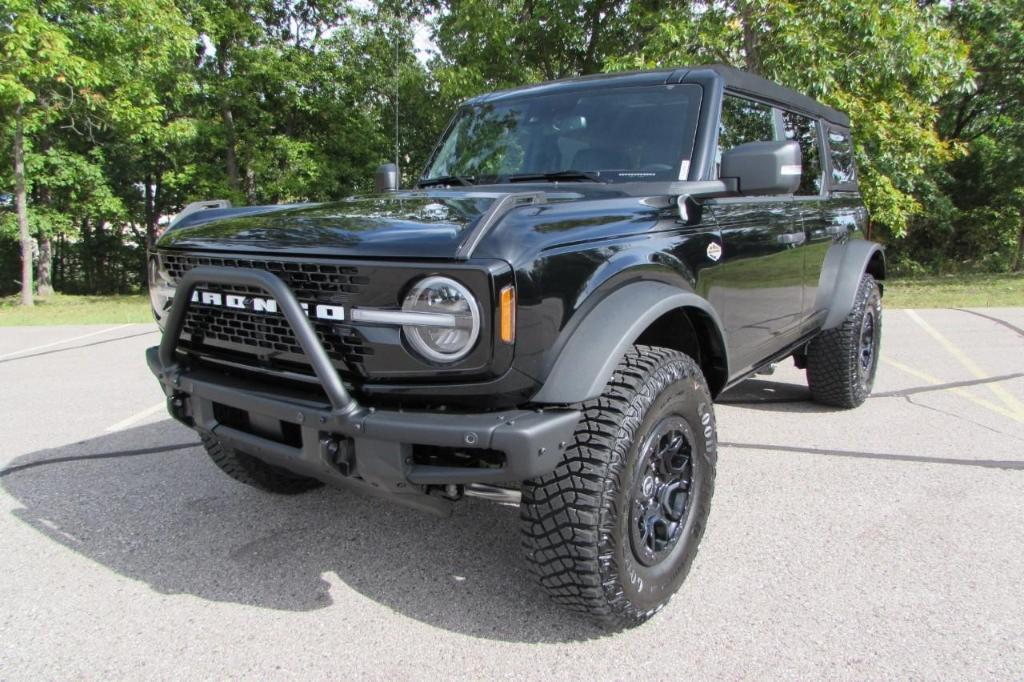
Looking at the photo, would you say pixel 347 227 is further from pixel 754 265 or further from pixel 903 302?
pixel 903 302

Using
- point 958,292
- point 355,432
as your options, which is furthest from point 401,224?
point 958,292

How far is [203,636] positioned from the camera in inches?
91.3

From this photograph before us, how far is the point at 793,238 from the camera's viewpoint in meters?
3.66

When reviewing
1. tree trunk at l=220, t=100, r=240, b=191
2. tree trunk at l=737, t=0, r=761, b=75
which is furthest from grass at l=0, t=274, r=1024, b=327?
tree trunk at l=220, t=100, r=240, b=191

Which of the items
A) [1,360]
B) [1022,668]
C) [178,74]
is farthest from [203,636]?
[178,74]

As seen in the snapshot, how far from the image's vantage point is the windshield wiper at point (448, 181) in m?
3.43

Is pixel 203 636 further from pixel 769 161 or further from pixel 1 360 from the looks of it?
pixel 1 360

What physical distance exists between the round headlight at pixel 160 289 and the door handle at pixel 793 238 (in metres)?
2.71

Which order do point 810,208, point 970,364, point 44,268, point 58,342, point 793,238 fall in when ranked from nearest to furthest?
point 793,238, point 810,208, point 970,364, point 58,342, point 44,268

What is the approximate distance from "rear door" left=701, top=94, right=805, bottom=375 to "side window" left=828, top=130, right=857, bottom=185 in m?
1.11

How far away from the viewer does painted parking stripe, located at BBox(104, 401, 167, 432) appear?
4719mm

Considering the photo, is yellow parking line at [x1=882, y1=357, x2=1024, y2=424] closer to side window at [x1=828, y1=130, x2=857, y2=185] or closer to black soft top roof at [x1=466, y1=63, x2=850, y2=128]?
side window at [x1=828, y1=130, x2=857, y2=185]

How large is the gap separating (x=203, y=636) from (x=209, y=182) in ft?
60.6

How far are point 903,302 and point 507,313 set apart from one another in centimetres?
1179
